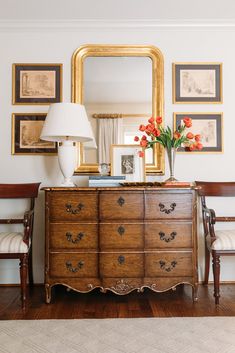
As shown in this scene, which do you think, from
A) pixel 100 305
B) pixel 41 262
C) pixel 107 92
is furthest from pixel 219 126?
pixel 41 262

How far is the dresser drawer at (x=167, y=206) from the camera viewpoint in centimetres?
243

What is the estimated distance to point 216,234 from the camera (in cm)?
252

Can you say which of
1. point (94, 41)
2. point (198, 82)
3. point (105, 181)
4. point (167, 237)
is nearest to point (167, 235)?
point (167, 237)

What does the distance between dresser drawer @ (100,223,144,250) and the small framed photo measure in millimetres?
615

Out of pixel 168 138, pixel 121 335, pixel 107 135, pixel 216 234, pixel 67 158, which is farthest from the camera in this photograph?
pixel 107 135

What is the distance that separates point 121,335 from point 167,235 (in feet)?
2.64

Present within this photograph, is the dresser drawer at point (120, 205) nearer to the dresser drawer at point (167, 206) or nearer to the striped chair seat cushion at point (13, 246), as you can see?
the dresser drawer at point (167, 206)

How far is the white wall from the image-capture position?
3062 mm

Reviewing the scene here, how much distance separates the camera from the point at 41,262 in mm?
3037

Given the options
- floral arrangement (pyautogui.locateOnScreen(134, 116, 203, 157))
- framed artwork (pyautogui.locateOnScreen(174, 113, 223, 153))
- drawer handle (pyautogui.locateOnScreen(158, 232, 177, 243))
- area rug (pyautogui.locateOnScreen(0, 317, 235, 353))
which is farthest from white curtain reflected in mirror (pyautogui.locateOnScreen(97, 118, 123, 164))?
area rug (pyautogui.locateOnScreen(0, 317, 235, 353))

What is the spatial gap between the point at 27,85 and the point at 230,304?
2626mm

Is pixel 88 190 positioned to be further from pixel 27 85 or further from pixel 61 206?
pixel 27 85

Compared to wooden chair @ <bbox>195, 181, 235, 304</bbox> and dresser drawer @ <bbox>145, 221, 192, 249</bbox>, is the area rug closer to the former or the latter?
wooden chair @ <bbox>195, 181, 235, 304</bbox>

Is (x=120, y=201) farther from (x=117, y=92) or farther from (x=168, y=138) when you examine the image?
(x=117, y=92)
